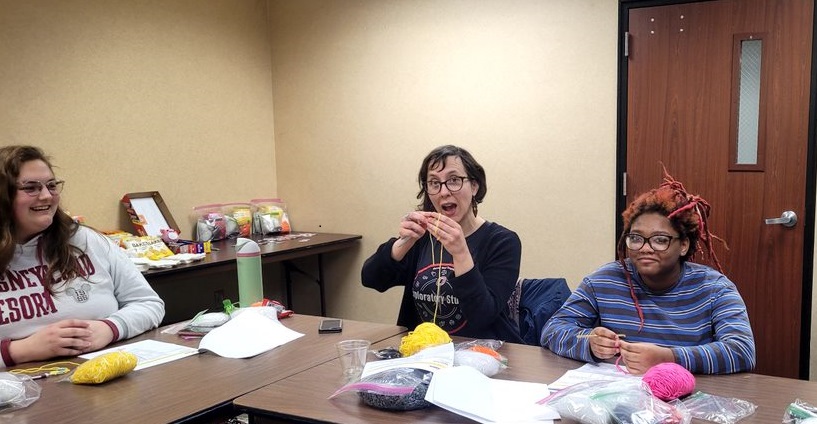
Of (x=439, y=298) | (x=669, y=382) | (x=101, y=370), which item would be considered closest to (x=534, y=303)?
(x=439, y=298)

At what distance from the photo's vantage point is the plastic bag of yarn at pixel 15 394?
4.76 ft

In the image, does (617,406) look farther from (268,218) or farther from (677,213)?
(268,218)

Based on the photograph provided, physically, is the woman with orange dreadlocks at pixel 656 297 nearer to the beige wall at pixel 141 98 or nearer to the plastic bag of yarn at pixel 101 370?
the plastic bag of yarn at pixel 101 370

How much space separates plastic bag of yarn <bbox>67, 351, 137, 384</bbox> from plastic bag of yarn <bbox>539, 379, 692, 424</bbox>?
1064 millimetres

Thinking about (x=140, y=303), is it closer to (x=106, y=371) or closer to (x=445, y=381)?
(x=106, y=371)

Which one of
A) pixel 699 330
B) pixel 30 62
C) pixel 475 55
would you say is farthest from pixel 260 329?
pixel 475 55

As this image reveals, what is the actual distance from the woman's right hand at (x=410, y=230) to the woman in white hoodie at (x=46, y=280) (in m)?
0.89

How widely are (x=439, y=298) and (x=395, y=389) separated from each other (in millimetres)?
865

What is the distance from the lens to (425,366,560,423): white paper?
131cm

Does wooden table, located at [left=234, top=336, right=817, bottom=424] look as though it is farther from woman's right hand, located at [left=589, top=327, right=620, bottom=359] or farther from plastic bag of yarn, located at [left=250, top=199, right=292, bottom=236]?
plastic bag of yarn, located at [left=250, top=199, right=292, bottom=236]

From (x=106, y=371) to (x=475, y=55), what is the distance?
2917 millimetres

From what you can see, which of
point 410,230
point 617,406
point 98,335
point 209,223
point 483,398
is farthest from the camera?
point 209,223

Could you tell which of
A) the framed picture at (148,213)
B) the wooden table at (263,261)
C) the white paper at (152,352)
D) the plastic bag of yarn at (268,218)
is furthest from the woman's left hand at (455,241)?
the plastic bag of yarn at (268,218)

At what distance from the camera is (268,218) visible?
14.7 ft
